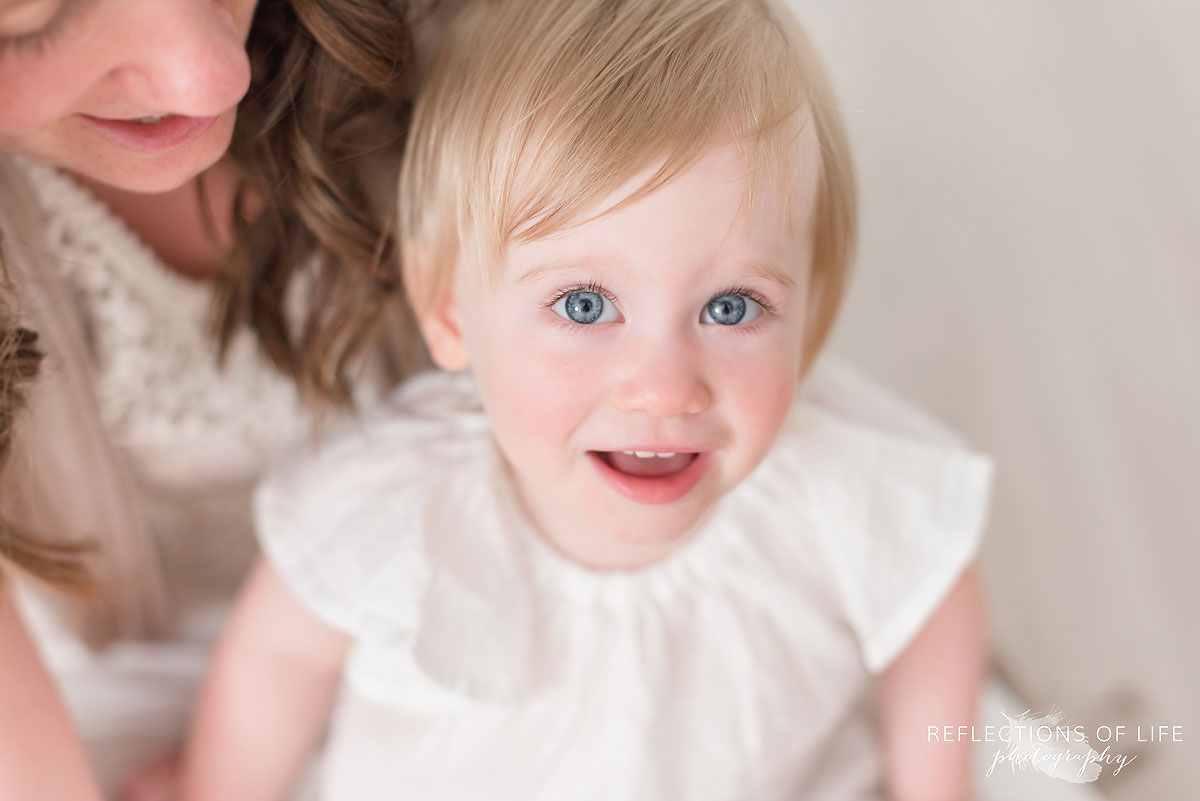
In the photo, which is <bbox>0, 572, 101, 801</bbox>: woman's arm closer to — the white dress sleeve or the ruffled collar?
the ruffled collar

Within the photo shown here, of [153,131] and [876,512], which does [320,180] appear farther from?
[876,512]

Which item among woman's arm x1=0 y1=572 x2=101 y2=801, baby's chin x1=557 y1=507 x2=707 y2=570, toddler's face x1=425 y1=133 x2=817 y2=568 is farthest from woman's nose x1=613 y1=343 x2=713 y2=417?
woman's arm x1=0 y1=572 x2=101 y2=801

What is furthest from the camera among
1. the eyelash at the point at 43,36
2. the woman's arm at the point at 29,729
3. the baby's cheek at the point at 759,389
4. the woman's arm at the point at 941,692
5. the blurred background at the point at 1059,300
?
the blurred background at the point at 1059,300

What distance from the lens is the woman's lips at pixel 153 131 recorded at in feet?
2.21

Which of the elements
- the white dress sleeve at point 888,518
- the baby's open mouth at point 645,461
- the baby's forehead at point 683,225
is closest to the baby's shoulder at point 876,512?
the white dress sleeve at point 888,518

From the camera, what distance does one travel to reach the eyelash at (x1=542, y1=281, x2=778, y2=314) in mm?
666

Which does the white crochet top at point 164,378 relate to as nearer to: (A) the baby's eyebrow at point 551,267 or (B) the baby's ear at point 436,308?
(B) the baby's ear at point 436,308

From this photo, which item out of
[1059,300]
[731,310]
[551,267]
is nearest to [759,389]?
[731,310]

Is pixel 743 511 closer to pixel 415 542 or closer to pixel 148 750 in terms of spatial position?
pixel 415 542

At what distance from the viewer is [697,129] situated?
0.63m

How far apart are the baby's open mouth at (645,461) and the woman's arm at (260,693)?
29 centimetres

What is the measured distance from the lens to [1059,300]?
1314mm

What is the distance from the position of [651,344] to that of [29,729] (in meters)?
0.55

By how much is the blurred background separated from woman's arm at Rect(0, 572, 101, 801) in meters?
0.96
